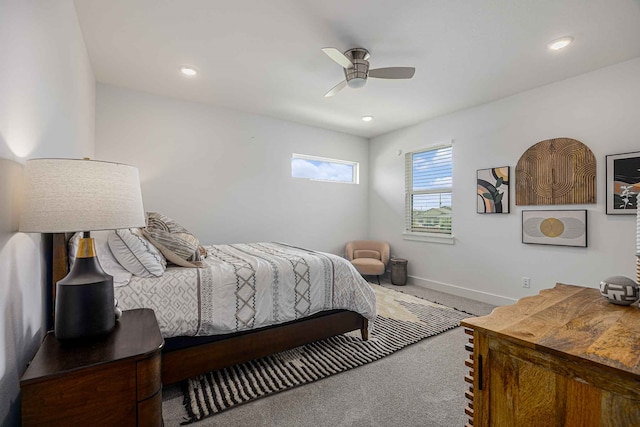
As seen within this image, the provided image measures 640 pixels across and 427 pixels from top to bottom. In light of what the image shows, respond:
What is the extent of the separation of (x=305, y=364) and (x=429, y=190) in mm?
3366

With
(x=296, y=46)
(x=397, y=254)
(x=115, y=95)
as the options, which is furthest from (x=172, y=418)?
(x=397, y=254)

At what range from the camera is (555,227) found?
319cm

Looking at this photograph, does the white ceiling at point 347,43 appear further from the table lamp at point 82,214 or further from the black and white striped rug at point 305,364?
the black and white striped rug at point 305,364

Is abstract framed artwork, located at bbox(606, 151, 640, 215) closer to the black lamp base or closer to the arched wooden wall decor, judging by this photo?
the arched wooden wall decor

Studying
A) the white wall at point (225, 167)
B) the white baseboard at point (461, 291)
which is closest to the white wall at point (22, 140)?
the white wall at point (225, 167)

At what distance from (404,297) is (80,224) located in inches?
150

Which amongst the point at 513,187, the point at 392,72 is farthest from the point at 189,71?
the point at 513,187

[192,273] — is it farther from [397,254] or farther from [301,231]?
[397,254]

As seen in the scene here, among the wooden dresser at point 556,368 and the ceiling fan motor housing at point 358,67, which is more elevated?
the ceiling fan motor housing at point 358,67

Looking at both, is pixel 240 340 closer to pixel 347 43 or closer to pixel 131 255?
pixel 131 255

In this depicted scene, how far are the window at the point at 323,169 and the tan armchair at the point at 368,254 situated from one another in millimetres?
1203

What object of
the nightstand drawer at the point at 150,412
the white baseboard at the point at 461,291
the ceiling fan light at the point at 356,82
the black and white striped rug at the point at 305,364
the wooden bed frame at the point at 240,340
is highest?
the ceiling fan light at the point at 356,82

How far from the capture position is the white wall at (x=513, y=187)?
2807 millimetres

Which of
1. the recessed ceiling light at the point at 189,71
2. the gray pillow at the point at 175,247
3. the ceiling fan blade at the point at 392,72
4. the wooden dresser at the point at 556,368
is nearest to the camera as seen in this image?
the wooden dresser at the point at 556,368
